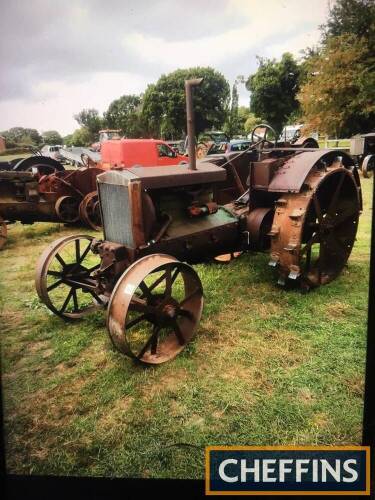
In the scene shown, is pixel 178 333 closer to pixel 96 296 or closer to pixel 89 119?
pixel 96 296

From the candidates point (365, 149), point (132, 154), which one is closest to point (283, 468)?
point (365, 149)

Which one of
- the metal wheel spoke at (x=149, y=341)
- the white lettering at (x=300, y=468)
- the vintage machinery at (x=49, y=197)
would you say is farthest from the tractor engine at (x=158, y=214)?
the vintage machinery at (x=49, y=197)

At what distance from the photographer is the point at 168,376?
250 cm

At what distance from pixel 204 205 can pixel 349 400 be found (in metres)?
1.80

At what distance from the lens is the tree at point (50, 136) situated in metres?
1.98

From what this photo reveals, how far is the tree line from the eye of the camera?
1646 mm

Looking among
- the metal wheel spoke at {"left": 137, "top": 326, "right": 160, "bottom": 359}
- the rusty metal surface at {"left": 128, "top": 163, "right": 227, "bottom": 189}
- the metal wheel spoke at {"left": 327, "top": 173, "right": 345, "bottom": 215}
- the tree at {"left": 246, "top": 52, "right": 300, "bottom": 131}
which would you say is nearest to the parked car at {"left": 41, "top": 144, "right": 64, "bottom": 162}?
the rusty metal surface at {"left": 128, "top": 163, "right": 227, "bottom": 189}

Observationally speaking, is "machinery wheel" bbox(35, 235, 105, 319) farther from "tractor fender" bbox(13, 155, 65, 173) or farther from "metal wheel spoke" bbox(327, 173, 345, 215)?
"tractor fender" bbox(13, 155, 65, 173)

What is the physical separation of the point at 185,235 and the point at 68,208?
415 cm

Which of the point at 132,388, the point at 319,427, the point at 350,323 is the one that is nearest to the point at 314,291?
the point at 350,323

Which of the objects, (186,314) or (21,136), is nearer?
(21,136)

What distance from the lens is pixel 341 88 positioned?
1800 millimetres

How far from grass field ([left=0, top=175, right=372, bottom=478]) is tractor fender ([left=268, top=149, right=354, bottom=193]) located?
0.67 meters

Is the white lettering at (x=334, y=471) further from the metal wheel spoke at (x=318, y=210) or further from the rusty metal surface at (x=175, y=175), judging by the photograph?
the metal wheel spoke at (x=318, y=210)
